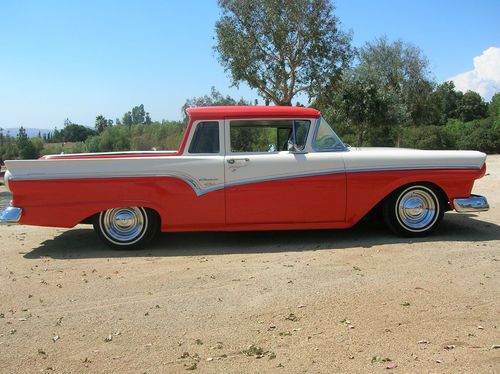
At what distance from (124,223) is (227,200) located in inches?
50.5

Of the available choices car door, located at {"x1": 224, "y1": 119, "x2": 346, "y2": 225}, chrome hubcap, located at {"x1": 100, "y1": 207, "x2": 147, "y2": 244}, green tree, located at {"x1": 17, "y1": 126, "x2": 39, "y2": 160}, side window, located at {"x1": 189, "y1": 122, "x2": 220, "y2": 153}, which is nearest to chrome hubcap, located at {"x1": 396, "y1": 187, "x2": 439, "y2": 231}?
car door, located at {"x1": 224, "y1": 119, "x2": 346, "y2": 225}

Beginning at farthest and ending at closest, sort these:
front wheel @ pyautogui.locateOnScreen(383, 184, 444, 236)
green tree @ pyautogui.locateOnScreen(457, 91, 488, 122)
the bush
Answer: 1. green tree @ pyautogui.locateOnScreen(457, 91, 488, 122)
2. the bush
3. front wheel @ pyautogui.locateOnScreen(383, 184, 444, 236)

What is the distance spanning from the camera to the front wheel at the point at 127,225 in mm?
5992

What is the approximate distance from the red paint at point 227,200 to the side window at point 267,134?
52 cm

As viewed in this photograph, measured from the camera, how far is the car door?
19.4ft

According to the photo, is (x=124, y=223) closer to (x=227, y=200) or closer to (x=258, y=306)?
(x=227, y=200)

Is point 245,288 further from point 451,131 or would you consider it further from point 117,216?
point 451,131

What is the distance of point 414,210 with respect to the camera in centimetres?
619

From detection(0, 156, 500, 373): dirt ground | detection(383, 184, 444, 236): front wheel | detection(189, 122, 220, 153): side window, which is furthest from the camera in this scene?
detection(383, 184, 444, 236): front wheel

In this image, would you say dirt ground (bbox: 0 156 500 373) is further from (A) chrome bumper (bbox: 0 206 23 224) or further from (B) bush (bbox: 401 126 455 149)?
(B) bush (bbox: 401 126 455 149)

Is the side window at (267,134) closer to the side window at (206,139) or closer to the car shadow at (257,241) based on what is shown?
the side window at (206,139)

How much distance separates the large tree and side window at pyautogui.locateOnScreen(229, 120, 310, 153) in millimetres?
17523

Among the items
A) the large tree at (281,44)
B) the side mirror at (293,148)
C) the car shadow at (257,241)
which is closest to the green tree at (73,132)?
the large tree at (281,44)

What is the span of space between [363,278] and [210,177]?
2.20 m
